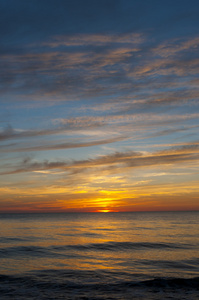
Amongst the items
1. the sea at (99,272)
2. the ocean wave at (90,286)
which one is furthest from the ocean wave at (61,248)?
the ocean wave at (90,286)

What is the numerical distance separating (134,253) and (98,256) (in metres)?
4.54

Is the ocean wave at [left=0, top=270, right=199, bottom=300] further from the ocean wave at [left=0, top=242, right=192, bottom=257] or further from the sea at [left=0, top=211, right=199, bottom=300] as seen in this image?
the ocean wave at [left=0, top=242, right=192, bottom=257]

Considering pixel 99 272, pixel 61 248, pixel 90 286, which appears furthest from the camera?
pixel 61 248

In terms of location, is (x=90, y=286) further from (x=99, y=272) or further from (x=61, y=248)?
(x=61, y=248)

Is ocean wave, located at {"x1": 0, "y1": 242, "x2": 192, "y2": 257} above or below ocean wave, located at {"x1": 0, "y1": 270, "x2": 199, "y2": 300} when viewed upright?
below

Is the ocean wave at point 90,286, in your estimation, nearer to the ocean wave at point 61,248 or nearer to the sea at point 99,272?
the sea at point 99,272

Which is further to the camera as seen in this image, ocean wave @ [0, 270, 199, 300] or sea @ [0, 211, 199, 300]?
sea @ [0, 211, 199, 300]

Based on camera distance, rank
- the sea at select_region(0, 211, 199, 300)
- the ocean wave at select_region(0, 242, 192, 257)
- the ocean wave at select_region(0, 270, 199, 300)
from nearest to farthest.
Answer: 1. the ocean wave at select_region(0, 270, 199, 300)
2. the sea at select_region(0, 211, 199, 300)
3. the ocean wave at select_region(0, 242, 192, 257)

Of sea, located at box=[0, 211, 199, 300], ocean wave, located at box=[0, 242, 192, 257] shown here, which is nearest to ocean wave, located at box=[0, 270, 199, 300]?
sea, located at box=[0, 211, 199, 300]

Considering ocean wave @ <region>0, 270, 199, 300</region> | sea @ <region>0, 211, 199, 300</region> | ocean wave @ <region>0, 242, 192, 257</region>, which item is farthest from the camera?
ocean wave @ <region>0, 242, 192, 257</region>

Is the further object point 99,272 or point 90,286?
point 99,272

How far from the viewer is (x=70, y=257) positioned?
92.6ft

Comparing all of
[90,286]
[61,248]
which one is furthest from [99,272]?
[61,248]

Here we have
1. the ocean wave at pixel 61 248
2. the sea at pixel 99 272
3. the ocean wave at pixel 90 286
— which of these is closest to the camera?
the ocean wave at pixel 90 286
